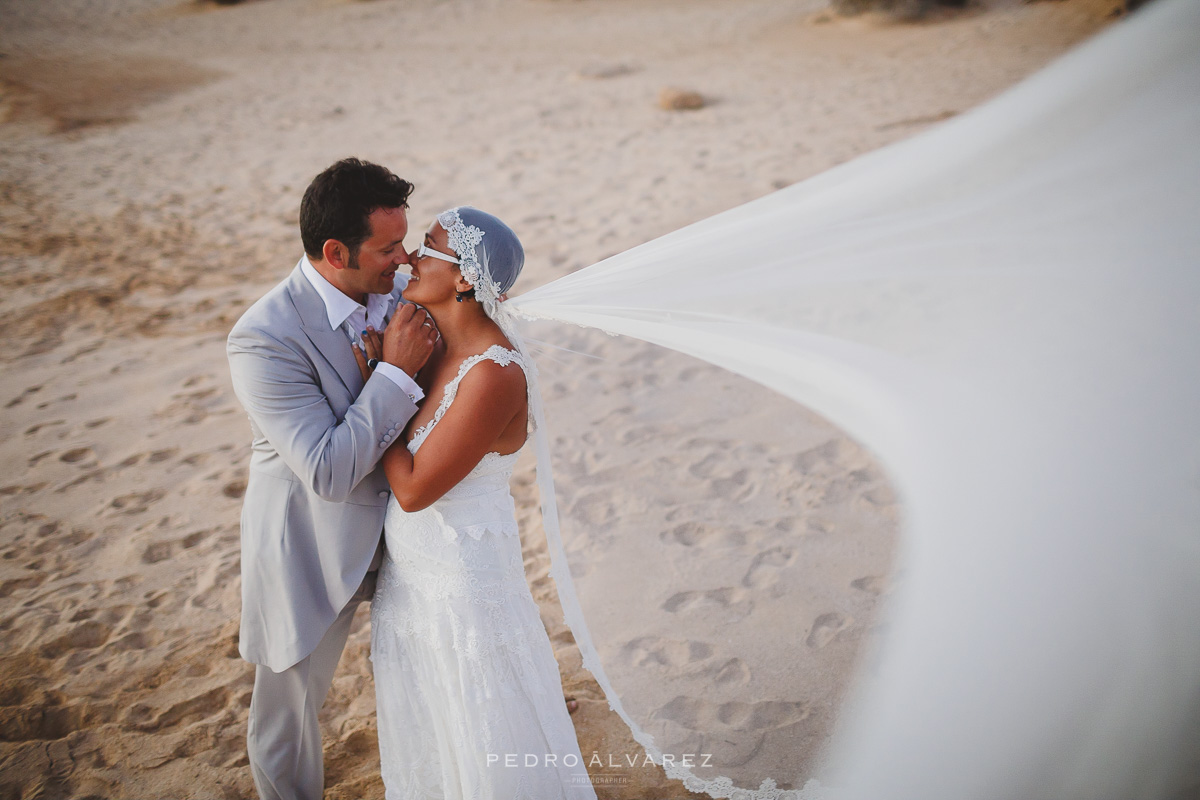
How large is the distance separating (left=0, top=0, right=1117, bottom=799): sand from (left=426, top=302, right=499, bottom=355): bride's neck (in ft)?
6.10

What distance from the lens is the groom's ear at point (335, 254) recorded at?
246 centimetres

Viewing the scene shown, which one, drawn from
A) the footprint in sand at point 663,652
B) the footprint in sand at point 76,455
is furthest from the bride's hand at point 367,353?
the footprint in sand at point 76,455

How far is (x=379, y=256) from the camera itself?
8.24ft

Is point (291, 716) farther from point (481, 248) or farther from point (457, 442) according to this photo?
point (481, 248)

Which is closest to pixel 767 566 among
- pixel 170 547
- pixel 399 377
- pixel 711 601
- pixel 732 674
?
pixel 711 601

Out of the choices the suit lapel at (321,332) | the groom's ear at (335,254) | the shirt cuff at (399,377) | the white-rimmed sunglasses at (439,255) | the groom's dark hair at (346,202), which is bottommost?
the shirt cuff at (399,377)

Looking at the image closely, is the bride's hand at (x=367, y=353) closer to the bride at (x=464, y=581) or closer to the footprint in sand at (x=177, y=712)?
the bride at (x=464, y=581)

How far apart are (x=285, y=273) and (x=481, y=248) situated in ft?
21.3

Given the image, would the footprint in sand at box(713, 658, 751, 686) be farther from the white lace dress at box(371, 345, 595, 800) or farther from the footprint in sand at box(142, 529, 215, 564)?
the footprint in sand at box(142, 529, 215, 564)

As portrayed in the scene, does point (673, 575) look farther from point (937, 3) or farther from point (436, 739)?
point (937, 3)

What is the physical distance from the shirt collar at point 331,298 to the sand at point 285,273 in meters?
1.95

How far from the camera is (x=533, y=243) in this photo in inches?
325

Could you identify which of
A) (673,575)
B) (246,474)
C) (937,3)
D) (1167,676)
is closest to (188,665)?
Answer: (246,474)

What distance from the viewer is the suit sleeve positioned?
7.59ft
